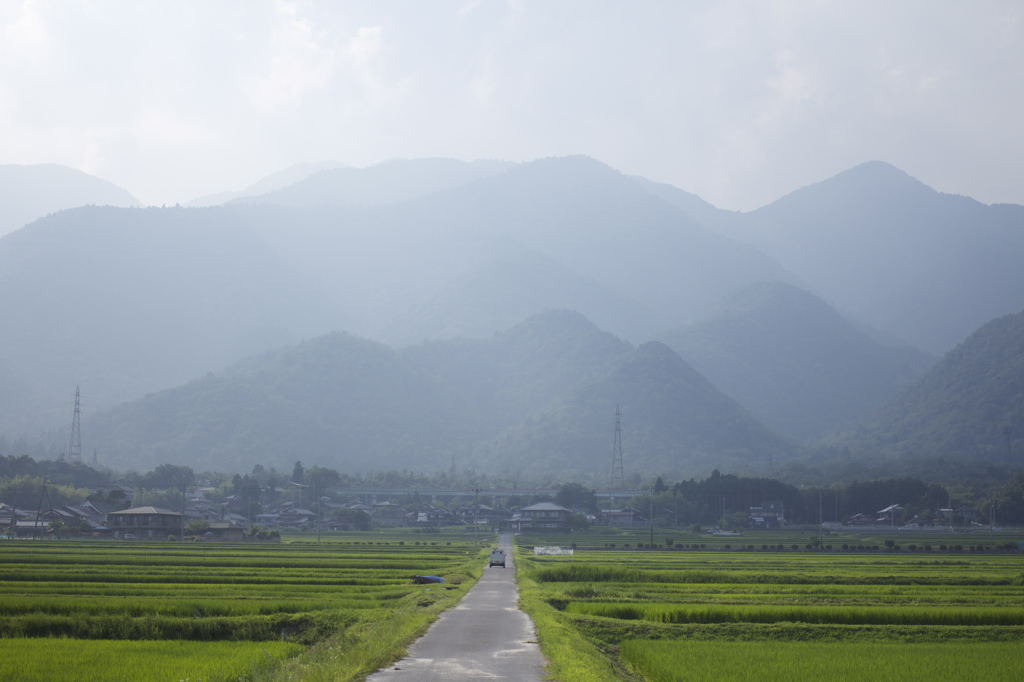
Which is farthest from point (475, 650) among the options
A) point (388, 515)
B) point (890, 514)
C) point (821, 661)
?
point (388, 515)

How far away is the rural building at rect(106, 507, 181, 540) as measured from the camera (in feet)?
286

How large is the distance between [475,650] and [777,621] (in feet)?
41.1

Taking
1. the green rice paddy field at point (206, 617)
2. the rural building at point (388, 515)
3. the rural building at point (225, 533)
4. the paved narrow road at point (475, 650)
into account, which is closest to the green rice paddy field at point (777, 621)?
the paved narrow road at point (475, 650)

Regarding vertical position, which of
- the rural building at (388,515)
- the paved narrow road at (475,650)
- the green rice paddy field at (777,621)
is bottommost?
Answer: the rural building at (388,515)

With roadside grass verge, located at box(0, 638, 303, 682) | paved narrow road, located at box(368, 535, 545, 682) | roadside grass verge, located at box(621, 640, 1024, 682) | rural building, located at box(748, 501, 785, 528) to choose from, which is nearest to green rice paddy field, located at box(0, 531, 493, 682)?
roadside grass verge, located at box(0, 638, 303, 682)

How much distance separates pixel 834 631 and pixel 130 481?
13485 cm

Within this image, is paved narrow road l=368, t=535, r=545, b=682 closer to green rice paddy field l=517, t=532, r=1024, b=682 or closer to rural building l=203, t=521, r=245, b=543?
green rice paddy field l=517, t=532, r=1024, b=682

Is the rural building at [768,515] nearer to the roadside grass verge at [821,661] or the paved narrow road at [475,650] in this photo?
the paved narrow road at [475,650]

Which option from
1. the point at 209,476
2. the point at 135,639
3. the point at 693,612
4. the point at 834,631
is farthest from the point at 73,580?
the point at 209,476

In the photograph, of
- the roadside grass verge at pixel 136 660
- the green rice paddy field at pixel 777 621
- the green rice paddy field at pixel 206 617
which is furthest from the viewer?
the green rice paddy field at pixel 777 621

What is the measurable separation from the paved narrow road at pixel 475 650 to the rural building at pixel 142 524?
63769mm

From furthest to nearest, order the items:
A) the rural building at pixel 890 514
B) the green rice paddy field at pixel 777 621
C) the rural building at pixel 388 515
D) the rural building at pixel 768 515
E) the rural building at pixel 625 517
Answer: the rural building at pixel 388 515 < the rural building at pixel 625 517 < the rural building at pixel 768 515 < the rural building at pixel 890 514 < the green rice paddy field at pixel 777 621

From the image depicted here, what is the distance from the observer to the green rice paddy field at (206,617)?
68.3 feet

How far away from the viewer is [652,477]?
186 metres
